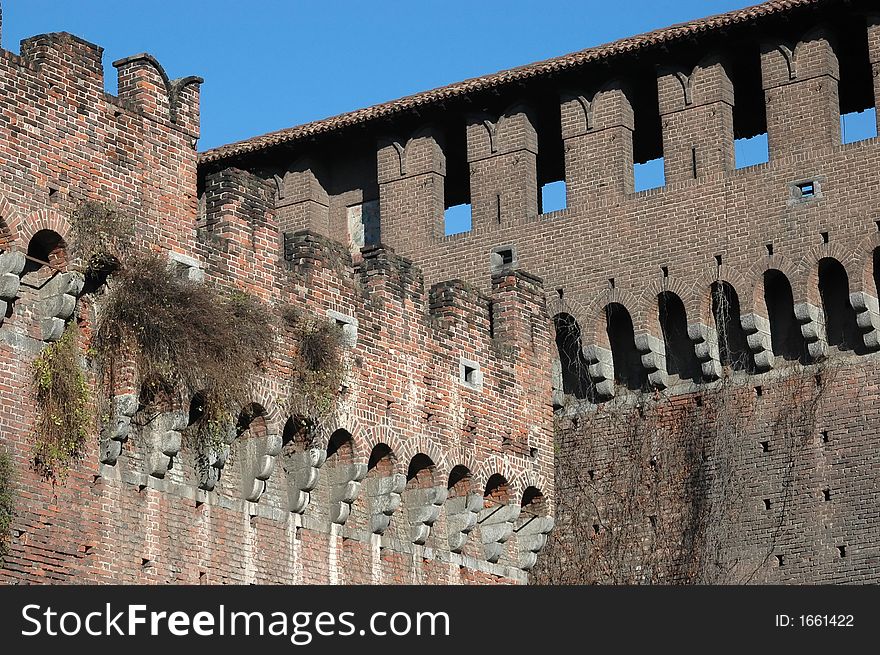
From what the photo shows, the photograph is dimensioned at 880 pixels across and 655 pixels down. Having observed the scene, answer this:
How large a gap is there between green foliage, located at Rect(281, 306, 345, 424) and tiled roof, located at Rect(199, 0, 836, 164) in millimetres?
9071

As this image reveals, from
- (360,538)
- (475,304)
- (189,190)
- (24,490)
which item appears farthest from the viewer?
(475,304)

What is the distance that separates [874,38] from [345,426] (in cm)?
1073

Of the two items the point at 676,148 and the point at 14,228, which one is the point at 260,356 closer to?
the point at 14,228

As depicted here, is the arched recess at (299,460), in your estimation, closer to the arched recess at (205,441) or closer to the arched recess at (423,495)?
the arched recess at (205,441)

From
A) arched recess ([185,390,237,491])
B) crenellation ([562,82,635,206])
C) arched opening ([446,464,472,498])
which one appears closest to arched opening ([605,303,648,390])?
crenellation ([562,82,635,206])

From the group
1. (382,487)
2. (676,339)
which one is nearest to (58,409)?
(382,487)

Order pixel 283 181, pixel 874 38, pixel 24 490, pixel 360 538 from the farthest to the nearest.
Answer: pixel 283 181, pixel 874 38, pixel 360 538, pixel 24 490

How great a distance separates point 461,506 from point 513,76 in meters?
8.40

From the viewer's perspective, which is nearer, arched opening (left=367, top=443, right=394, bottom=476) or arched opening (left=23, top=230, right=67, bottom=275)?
arched opening (left=23, top=230, right=67, bottom=275)

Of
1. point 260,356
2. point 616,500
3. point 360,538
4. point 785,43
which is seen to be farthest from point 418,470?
point 785,43

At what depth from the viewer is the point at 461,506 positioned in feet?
106

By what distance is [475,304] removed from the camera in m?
33.6

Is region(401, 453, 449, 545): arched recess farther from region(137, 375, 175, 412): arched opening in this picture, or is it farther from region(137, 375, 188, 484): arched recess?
region(137, 375, 175, 412): arched opening

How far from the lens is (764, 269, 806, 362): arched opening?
36.2 meters
